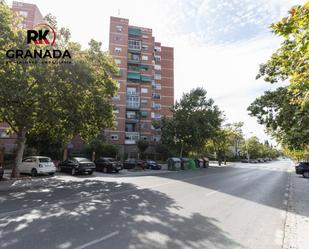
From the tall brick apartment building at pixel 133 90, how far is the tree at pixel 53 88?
936 inches

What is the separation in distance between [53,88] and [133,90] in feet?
102

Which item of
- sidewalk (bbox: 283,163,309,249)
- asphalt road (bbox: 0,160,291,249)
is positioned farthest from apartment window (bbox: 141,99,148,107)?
sidewalk (bbox: 283,163,309,249)

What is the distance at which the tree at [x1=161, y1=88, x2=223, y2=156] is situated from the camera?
3425 cm

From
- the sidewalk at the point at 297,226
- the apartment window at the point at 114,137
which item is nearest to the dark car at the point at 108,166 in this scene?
the sidewalk at the point at 297,226

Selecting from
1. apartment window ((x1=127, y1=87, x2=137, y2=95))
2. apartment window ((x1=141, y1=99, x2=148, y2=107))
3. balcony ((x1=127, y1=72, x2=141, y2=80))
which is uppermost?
balcony ((x1=127, y1=72, x2=141, y2=80))

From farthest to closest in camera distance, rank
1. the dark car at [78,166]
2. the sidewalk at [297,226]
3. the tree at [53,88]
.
Result: the dark car at [78,166], the tree at [53,88], the sidewalk at [297,226]

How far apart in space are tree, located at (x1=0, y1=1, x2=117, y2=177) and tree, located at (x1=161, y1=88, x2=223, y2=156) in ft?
62.8

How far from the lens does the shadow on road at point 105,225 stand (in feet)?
14.8

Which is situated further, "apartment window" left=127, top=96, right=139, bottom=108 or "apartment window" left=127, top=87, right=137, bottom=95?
"apartment window" left=127, top=87, right=137, bottom=95

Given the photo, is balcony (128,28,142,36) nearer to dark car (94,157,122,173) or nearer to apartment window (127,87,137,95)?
apartment window (127,87,137,95)

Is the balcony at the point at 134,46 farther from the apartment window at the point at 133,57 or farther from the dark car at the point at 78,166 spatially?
the dark car at the point at 78,166

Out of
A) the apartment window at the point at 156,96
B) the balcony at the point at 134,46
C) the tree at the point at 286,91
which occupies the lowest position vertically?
the tree at the point at 286,91

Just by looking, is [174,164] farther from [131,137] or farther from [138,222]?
[138,222]

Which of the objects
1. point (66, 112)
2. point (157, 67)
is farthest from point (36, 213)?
point (157, 67)
